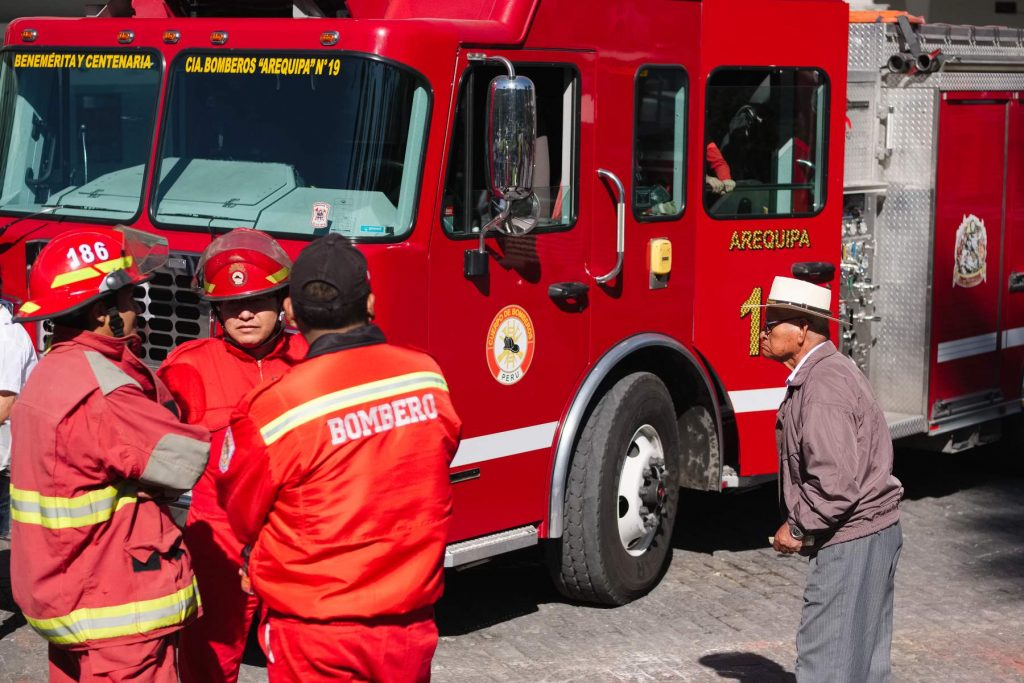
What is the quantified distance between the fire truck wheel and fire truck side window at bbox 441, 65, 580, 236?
3.20 ft

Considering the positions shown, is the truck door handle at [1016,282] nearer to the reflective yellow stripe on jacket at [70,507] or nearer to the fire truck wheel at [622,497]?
the fire truck wheel at [622,497]

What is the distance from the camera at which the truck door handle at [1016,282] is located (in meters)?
8.84

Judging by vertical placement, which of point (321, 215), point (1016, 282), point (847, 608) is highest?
point (321, 215)

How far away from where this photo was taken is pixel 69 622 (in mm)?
3635

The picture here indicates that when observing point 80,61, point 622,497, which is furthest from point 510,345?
point 80,61

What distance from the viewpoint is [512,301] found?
19.7ft

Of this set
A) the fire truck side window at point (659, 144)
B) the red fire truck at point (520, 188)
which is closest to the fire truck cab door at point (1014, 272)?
the red fire truck at point (520, 188)

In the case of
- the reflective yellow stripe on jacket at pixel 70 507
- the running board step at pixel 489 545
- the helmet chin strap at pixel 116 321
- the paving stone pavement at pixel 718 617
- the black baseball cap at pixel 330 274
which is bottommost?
the paving stone pavement at pixel 718 617

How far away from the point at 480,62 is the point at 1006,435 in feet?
18.3

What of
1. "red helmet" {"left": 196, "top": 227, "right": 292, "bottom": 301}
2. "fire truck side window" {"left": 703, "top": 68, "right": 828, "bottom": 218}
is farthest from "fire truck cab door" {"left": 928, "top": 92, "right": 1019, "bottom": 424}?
"red helmet" {"left": 196, "top": 227, "right": 292, "bottom": 301}

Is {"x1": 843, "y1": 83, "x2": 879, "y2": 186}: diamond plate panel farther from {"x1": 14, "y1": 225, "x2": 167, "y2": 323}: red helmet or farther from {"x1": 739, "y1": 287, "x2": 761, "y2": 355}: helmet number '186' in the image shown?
{"x1": 14, "y1": 225, "x2": 167, "y2": 323}: red helmet

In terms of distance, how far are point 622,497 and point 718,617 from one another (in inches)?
28.7

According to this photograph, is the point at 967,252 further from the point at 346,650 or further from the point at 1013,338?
the point at 346,650

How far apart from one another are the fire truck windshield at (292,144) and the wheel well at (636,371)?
1335 mm
